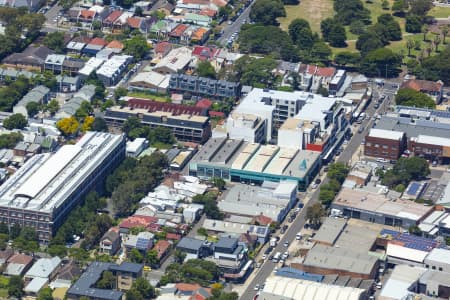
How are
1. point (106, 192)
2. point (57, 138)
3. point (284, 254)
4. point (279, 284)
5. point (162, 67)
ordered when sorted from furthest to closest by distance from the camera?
point (162, 67)
point (57, 138)
point (106, 192)
point (284, 254)
point (279, 284)

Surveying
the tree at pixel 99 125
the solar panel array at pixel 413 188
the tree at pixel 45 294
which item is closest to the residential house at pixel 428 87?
the solar panel array at pixel 413 188

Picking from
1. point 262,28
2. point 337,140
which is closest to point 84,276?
point 337,140

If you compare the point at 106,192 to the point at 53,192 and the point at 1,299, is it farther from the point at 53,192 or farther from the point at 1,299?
the point at 1,299

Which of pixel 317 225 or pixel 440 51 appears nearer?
pixel 317 225

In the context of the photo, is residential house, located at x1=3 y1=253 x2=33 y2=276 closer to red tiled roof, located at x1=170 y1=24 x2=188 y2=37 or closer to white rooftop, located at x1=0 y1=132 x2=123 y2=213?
white rooftop, located at x1=0 y1=132 x2=123 y2=213

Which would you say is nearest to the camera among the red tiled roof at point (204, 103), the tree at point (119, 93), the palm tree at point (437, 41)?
the red tiled roof at point (204, 103)

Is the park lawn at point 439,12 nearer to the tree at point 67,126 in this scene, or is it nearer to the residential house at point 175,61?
the residential house at point 175,61

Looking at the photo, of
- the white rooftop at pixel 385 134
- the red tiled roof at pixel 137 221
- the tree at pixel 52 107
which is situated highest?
the white rooftop at pixel 385 134
